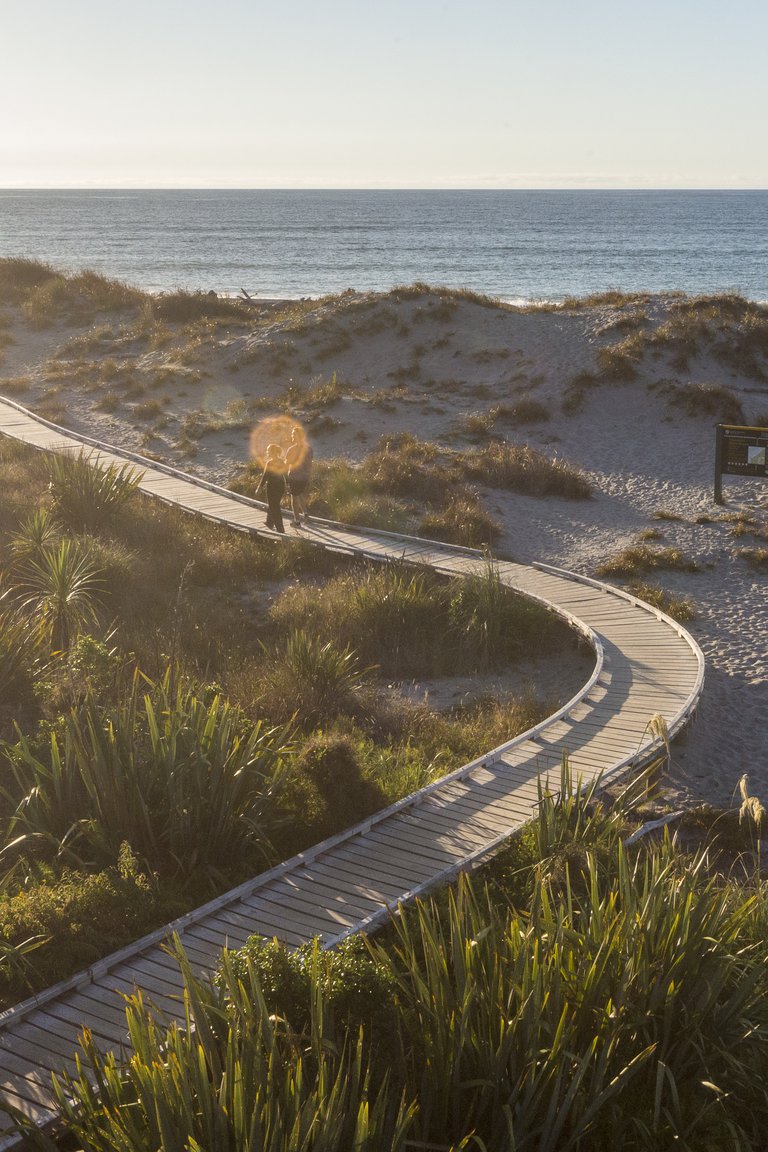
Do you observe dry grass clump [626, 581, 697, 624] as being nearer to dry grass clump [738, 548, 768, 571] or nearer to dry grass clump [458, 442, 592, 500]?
dry grass clump [738, 548, 768, 571]

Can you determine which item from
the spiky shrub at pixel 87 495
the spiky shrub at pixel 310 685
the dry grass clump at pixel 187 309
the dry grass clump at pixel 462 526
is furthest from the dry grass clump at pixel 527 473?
the dry grass clump at pixel 187 309

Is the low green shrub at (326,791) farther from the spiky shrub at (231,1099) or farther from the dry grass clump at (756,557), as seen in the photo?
the dry grass clump at (756,557)

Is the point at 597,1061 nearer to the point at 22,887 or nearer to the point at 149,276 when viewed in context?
the point at 22,887

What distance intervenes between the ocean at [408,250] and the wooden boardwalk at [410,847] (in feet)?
179

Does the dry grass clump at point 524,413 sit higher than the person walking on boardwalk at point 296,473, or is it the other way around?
the dry grass clump at point 524,413

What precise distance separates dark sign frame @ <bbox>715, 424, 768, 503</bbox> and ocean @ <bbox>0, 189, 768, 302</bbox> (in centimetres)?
4673

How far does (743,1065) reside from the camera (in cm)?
561

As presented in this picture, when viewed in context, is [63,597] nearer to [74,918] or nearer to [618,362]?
[74,918]

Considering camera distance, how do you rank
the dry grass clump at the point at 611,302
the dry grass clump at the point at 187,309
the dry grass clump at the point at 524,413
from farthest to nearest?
the dry grass clump at the point at 187,309, the dry grass clump at the point at 611,302, the dry grass clump at the point at 524,413

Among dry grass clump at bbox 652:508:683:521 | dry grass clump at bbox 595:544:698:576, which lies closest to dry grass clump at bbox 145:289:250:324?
dry grass clump at bbox 652:508:683:521

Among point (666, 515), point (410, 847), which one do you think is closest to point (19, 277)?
point (666, 515)

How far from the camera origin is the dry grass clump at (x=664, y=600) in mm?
15341

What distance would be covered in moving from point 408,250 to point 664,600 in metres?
94.3

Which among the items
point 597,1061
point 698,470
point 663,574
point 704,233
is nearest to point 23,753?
point 597,1061
